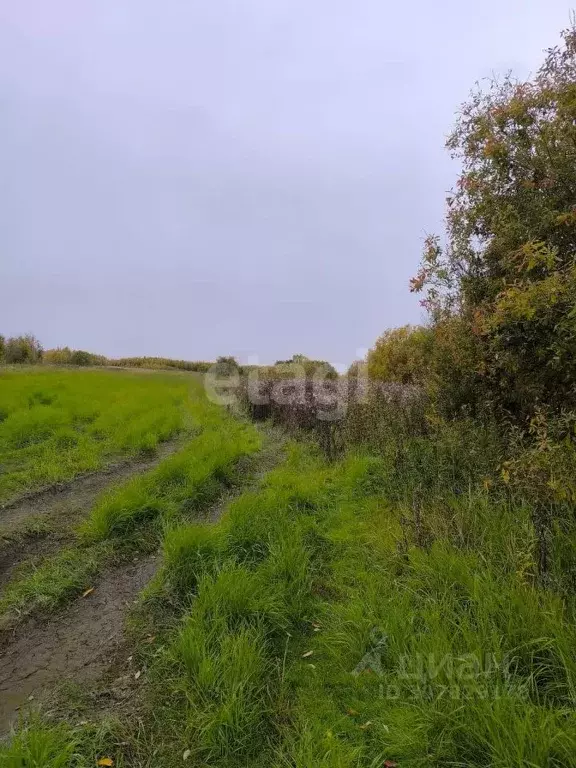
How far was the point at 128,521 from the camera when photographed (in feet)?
14.8

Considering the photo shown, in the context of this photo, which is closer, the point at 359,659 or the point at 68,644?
the point at 359,659

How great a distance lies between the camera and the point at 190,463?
6.12 metres

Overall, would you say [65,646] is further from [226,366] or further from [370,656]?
[226,366]

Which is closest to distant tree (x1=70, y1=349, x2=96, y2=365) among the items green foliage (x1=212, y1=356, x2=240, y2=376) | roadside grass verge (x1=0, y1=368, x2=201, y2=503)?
green foliage (x1=212, y1=356, x2=240, y2=376)

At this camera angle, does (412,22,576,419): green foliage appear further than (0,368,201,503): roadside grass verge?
No

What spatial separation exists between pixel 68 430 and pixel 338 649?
25.8 ft

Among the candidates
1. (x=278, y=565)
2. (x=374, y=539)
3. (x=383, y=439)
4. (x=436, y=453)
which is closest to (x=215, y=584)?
(x=278, y=565)

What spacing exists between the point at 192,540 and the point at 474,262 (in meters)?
4.23

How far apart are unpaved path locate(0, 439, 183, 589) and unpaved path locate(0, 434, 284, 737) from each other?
0.86 metres

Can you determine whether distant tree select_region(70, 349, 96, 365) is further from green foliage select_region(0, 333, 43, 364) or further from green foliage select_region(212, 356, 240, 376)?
green foliage select_region(212, 356, 240, 376)

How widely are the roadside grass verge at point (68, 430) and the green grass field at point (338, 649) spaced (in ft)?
9.54

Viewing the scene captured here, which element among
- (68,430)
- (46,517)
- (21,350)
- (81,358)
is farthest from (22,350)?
(46,517)

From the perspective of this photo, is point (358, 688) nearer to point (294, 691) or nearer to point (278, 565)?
point (294, 691)

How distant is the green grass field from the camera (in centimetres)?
184
